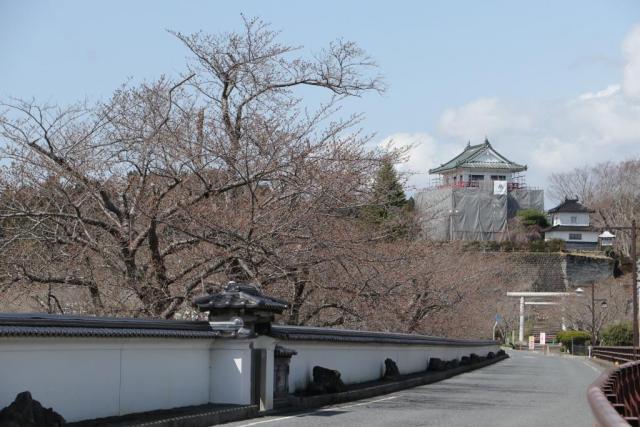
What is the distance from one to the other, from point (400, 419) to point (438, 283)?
72.7ft

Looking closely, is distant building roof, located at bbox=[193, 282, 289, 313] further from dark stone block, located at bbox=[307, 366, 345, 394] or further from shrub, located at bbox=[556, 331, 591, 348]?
shrub, located at bbox=[556, 331, 591, 348]

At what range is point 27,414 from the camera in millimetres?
8906

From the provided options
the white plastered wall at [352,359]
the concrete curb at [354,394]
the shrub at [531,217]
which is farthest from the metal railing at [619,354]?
the shrub at [531,217]

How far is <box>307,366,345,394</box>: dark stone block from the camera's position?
16438 mm

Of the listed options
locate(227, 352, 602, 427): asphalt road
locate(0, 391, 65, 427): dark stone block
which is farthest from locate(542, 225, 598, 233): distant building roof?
locate(0, 391, 65, 427): dark stone block

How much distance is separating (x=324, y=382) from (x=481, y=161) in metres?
116

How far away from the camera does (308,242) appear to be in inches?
750

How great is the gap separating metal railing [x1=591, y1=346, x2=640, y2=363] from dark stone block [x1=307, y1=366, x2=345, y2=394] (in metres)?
24.3

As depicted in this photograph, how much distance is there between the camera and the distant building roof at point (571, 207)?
112 meters

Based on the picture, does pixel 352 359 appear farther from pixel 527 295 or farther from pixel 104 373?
pixel 527 295

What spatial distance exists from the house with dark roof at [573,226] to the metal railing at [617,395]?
97869 millimetres

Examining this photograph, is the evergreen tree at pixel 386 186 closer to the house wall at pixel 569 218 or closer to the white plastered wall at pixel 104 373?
the white plastered wall at pixel 104 373

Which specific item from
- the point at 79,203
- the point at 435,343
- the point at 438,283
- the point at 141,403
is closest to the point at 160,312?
the point at 79,203

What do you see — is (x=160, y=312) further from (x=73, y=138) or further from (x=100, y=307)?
(x=73, y=138)
